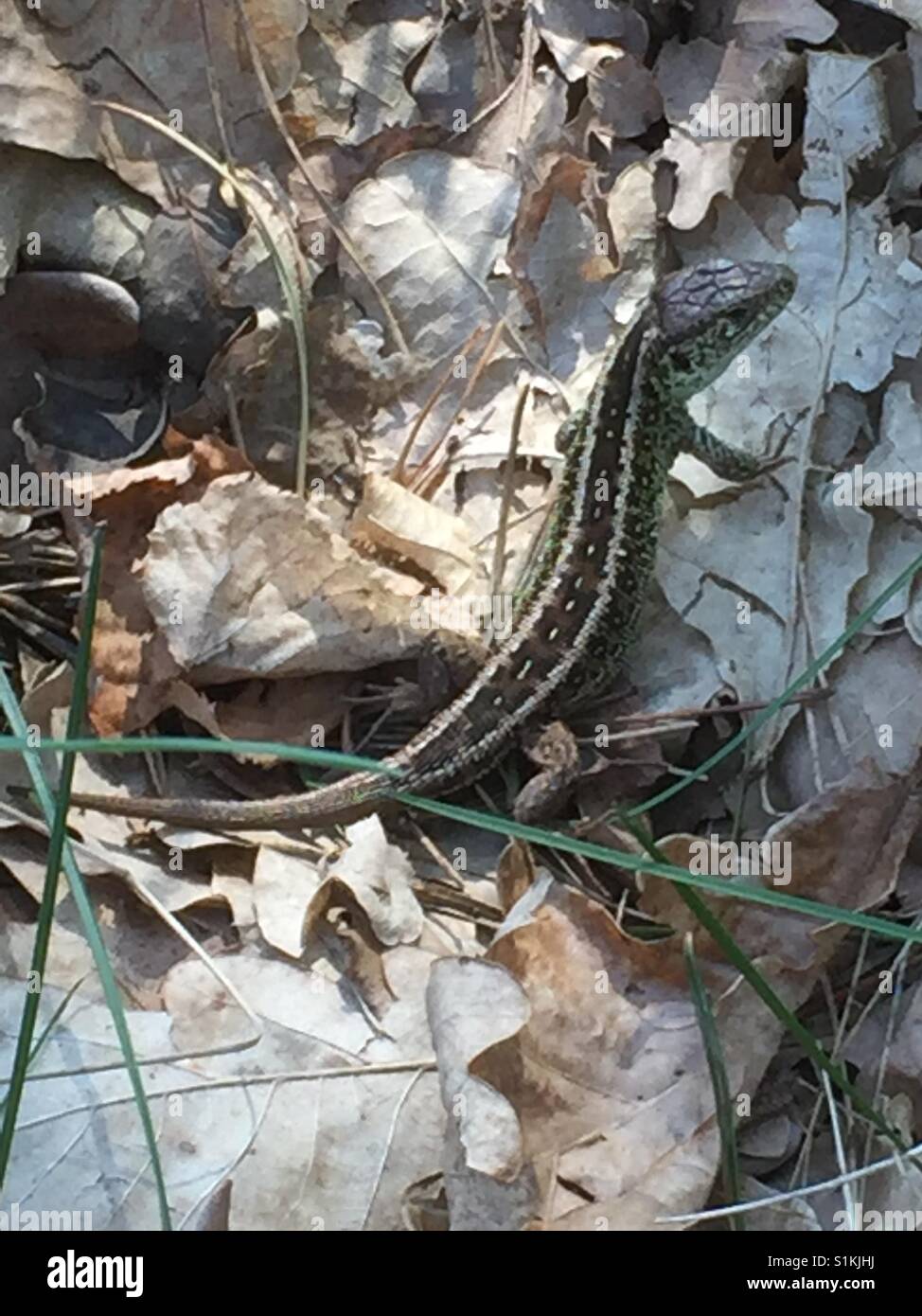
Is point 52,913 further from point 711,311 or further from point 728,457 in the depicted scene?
point 711,311

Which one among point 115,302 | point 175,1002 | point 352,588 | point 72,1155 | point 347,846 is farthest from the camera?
point 115,302

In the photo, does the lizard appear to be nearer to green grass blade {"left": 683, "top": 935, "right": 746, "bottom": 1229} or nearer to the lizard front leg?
the lizard front leg

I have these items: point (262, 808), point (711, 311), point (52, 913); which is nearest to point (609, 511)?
point (711, 311)

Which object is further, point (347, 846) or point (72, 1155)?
point (347, 846)

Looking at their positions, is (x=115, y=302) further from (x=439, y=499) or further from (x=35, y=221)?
(x=439, y=499)

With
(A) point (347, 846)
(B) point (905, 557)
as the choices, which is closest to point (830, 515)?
(B) point (905, 557)

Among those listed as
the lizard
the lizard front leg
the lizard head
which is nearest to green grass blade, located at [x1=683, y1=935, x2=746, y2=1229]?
the lizard

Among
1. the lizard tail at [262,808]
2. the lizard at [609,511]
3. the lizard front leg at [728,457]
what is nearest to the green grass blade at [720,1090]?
the lizard tail at [262,808]
